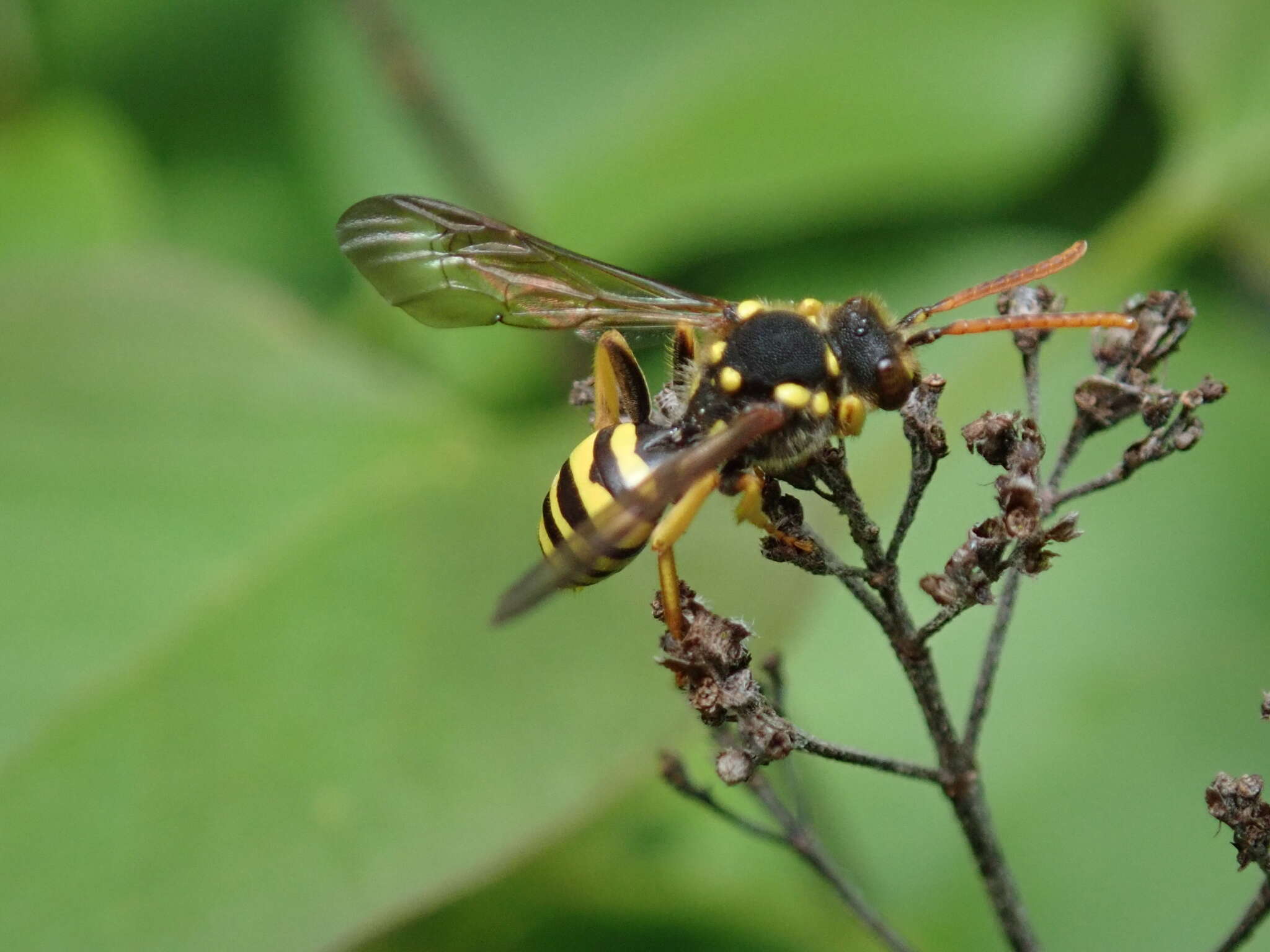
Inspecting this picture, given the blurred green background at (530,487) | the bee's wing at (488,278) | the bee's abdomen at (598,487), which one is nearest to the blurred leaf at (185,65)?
the blurred green background at (530,487)

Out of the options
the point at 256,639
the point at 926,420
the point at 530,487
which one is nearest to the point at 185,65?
the point at 530,487

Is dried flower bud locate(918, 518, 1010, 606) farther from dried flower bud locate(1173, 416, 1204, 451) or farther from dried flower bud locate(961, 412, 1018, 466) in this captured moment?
dried flower bud locate(1173, 416, 1204, 451)

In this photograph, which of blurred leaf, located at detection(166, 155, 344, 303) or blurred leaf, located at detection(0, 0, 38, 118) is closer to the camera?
blurred leaf, located at detection(0, 0, 38, 118)

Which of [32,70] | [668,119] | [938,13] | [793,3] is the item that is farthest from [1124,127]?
[32,70]

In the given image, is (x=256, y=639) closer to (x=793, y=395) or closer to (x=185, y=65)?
(x=793, y=395)

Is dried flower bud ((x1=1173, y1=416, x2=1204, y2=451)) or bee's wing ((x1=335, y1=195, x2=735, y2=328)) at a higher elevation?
bee's wing ((x1=335, y1=195, x2=735, y2=328))

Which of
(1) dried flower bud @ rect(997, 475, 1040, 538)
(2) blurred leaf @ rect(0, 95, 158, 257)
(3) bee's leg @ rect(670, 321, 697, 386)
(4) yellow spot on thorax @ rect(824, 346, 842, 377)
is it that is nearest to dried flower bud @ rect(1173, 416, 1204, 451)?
(1) dried flower bud @ rect(997, 475, 1040, 538)

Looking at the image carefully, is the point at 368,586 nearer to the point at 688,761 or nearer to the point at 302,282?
the point at 688,761

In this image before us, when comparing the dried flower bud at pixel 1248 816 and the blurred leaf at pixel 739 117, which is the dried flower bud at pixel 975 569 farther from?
the blurred leaf at pixel 739 117
